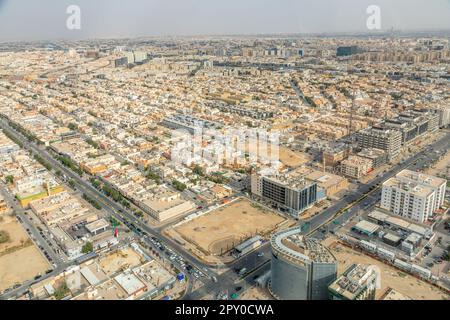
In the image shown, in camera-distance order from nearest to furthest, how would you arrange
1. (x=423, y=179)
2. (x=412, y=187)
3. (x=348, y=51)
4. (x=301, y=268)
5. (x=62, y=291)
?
(x=301, y=268)
(x=62, y=291)
(x=412, y=187)
(x=423, y=179)
(x=348, y=51)

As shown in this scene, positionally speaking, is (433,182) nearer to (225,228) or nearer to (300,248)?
(300,248)

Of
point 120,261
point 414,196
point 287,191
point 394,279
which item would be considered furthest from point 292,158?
point 120,261

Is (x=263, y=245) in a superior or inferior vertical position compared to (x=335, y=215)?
inferior

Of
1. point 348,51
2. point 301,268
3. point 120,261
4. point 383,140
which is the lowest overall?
point 120,261

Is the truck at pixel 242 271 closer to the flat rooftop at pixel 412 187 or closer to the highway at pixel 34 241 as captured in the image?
the highway at pixel 34 241

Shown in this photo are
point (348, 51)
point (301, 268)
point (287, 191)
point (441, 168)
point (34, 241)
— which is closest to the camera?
point (301, 268)

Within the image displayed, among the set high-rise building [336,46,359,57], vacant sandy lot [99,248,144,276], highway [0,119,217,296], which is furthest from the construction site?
high-rise building [336,46,359,57]
